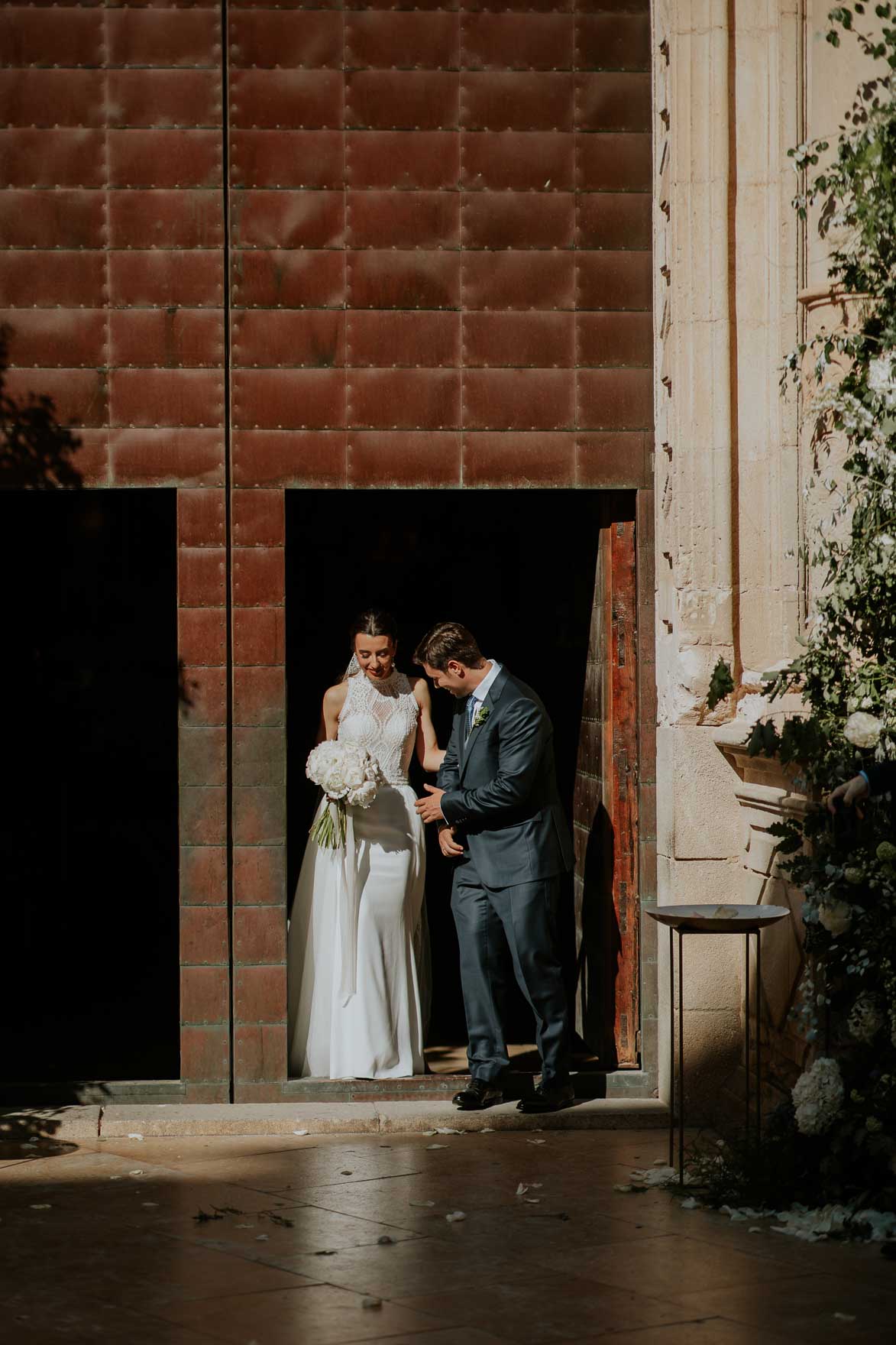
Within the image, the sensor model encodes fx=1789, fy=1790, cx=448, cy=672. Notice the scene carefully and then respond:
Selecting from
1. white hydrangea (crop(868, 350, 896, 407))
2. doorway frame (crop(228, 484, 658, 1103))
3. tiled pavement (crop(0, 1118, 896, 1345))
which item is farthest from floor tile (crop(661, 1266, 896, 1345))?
doorway frame (crop(228, 484, 658, 1103))

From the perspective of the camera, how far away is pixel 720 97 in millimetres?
7551

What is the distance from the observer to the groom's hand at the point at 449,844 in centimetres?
779

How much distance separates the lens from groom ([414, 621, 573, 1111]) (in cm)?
759

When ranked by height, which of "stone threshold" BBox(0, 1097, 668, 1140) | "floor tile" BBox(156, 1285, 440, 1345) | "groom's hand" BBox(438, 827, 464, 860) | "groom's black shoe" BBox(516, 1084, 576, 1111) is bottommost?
"stone threshold" BBox(0, 1097, 668, 1140)

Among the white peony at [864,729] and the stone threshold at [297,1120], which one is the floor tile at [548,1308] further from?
the stone threshold at [297,1120]

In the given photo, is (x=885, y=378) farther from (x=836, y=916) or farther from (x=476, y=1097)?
(x=476, y=1097)

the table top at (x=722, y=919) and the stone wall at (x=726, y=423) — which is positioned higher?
the stone wall at (x=726, y=423)

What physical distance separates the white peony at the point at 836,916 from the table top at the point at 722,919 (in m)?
0.22

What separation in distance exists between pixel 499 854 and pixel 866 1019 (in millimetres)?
2221

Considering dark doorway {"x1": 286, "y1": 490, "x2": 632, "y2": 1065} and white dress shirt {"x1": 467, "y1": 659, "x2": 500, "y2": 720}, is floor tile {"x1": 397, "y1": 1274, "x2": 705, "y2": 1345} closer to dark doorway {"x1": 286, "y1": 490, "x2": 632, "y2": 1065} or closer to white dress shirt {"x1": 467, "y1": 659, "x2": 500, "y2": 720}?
white dress shirt {"x1": 467, "y1": 659, "x2": 500, "y2": 720}

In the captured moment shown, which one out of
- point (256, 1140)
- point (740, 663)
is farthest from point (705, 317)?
point (256, 1140)

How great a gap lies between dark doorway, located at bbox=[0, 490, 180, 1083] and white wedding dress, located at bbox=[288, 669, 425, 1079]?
129 inches

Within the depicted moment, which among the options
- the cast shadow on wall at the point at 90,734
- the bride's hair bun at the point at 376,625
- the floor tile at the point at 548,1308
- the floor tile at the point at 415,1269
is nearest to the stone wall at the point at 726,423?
the bride's hair bun at the point at 376,625

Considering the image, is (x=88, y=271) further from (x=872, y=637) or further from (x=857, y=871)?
(x=857, y=871)
